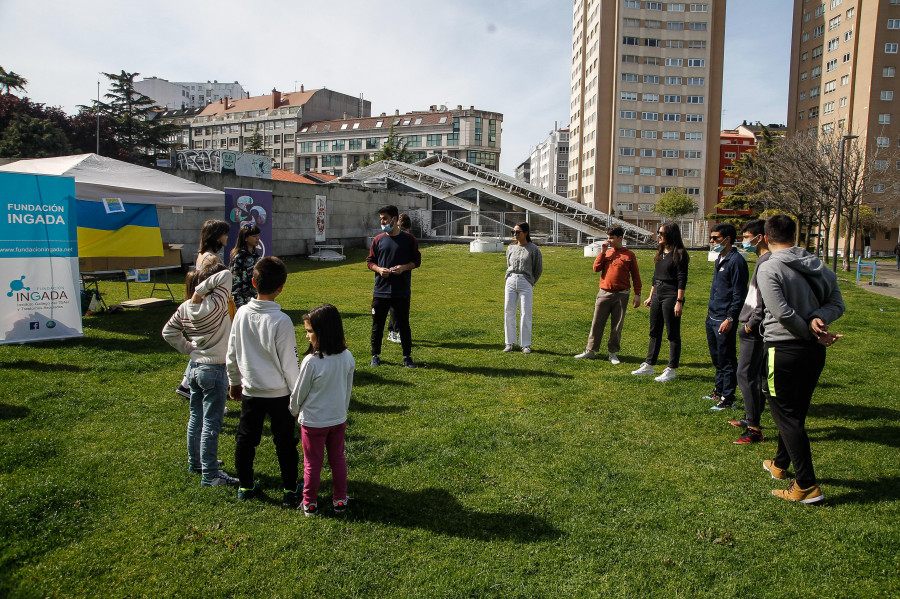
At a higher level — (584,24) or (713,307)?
(584,24)

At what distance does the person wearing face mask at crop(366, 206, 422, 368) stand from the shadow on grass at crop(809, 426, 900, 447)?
4.44 m

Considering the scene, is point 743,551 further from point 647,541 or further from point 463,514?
point 463,514

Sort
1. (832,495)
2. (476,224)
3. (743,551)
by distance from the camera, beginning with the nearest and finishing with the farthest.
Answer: (743,551) → (832,495) → (476,224)

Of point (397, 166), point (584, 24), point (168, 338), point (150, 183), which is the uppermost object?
point (584, 24)

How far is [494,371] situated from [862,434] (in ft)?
12.6

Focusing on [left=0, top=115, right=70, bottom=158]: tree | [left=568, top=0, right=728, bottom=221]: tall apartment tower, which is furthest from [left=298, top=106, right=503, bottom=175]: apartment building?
[left=0, top=115, right=70, bottom=158]: tree

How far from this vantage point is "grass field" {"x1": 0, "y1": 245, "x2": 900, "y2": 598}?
10.3ft

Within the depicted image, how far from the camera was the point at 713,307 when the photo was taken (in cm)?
603

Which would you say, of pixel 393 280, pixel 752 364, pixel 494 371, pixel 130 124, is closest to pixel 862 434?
pixel 752 364

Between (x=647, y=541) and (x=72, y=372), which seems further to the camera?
(x=72, y=372)

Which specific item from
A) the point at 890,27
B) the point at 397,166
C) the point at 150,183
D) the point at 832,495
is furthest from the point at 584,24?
the point at 832,495

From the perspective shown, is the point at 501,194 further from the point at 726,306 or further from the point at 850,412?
the point at 850,412

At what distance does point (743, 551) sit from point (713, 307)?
3145 millimetres

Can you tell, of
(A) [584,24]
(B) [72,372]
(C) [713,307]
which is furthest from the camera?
(A) [584,24]
